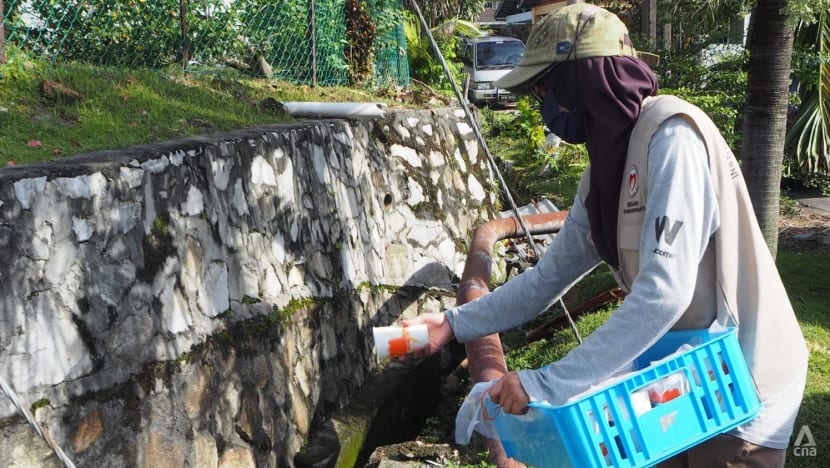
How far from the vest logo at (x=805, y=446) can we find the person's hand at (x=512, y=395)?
2414mm

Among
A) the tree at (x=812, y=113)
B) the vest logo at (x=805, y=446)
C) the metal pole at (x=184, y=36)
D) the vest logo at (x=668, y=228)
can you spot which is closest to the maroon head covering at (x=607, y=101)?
the vest logo at (x=668, y=228)

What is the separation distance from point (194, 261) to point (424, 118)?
3.70 meters

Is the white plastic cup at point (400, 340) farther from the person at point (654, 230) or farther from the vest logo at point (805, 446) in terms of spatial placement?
the vest logo at point (805, 446)

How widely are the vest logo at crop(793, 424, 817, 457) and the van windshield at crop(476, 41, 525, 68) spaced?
17297 millimetres

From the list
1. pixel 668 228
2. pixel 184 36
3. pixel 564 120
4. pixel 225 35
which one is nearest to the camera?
pixel 668 228

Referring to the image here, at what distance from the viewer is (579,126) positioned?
2107 millimetres

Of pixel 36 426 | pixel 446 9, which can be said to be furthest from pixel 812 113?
pixel 446 9

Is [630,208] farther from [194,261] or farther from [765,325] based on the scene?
[194,261]

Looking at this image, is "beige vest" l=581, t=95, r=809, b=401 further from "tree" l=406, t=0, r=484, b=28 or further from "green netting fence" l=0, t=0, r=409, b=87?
"tree" l=406, t=0, r=484, b=28

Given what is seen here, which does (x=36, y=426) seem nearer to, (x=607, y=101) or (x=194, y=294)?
(x=194, y=294)

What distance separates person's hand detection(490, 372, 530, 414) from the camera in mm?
1814

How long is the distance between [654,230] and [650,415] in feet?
1.38

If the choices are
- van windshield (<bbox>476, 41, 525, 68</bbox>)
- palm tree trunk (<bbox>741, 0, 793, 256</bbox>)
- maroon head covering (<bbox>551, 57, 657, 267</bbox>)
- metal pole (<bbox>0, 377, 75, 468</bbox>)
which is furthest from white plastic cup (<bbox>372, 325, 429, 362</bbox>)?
van windshield (<bbox>476, 41, 525, 68</bbox>)

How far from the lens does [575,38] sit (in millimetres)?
1955
